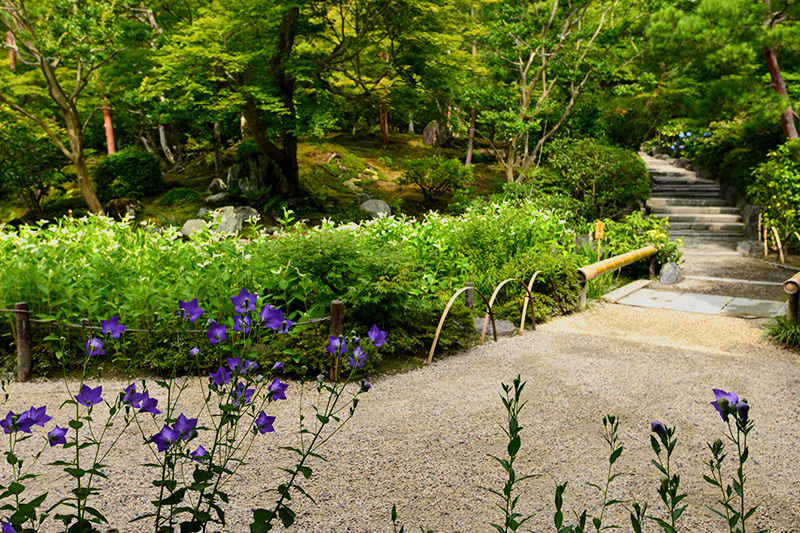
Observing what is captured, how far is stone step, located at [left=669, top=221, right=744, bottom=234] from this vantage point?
459 inches

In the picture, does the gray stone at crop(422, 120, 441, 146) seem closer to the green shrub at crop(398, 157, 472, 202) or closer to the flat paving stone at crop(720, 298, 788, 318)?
the green shrub at crop(398, 157, 472, 202)

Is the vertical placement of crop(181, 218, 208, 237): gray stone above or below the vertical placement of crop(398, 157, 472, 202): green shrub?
below

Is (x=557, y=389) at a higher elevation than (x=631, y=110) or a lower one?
lower

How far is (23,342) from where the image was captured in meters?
3.95

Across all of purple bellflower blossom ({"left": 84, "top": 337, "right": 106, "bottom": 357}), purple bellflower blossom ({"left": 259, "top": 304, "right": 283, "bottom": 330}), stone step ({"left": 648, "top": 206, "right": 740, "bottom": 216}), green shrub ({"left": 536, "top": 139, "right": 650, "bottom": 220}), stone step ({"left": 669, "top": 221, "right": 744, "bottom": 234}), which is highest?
green shrub ({"left": 536, "top": 139, "right": 650, "bottom": 220})

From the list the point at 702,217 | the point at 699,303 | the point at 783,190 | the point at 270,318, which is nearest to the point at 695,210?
the point at 702,217

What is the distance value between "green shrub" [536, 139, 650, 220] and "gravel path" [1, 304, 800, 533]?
6429 millimetres

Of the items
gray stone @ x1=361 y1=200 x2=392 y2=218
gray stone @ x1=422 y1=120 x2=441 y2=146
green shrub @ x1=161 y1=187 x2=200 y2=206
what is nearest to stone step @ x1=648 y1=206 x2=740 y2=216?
gray stone @ x1=361 y1=200 x2=392 y2=218

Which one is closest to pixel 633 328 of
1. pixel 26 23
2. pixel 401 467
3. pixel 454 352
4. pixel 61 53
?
pixel 454 352

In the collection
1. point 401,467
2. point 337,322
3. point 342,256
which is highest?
point 342,256

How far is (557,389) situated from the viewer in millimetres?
3891

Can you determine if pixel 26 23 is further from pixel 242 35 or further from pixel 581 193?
pixel 581 193

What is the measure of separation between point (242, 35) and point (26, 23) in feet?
15.2

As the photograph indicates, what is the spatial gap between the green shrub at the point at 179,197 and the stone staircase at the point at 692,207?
37.0 feet
